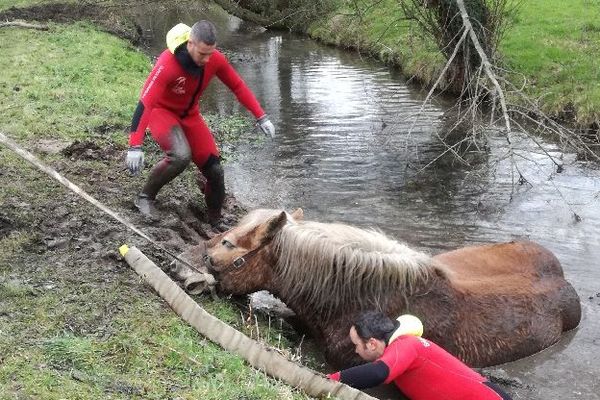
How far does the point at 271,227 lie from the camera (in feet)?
18.7

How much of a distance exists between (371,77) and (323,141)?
7.14 metres

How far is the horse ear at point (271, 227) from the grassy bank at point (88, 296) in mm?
746

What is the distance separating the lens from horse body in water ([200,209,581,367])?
550cm

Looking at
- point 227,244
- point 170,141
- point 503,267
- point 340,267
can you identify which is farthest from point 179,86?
point 503,267

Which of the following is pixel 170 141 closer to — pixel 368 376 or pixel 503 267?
pixel 503 267

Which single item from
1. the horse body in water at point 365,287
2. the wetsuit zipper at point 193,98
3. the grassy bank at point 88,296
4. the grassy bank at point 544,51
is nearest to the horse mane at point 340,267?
the horse body in water at point 365,287

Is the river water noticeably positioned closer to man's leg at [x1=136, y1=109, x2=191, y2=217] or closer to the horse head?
the horse head

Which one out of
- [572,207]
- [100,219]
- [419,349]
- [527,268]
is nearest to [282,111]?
[572,207]

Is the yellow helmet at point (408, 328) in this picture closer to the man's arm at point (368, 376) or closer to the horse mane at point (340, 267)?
the man's arm at point (368, 376)

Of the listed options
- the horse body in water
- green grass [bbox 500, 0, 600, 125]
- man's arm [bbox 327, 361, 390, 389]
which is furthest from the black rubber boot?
green grass [bbox 500, 0, 600, 125]

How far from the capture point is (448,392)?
4.87 metres

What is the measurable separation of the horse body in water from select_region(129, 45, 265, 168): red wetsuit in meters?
1.99

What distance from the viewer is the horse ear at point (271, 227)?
568 cm

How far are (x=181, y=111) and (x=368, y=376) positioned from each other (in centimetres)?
418
